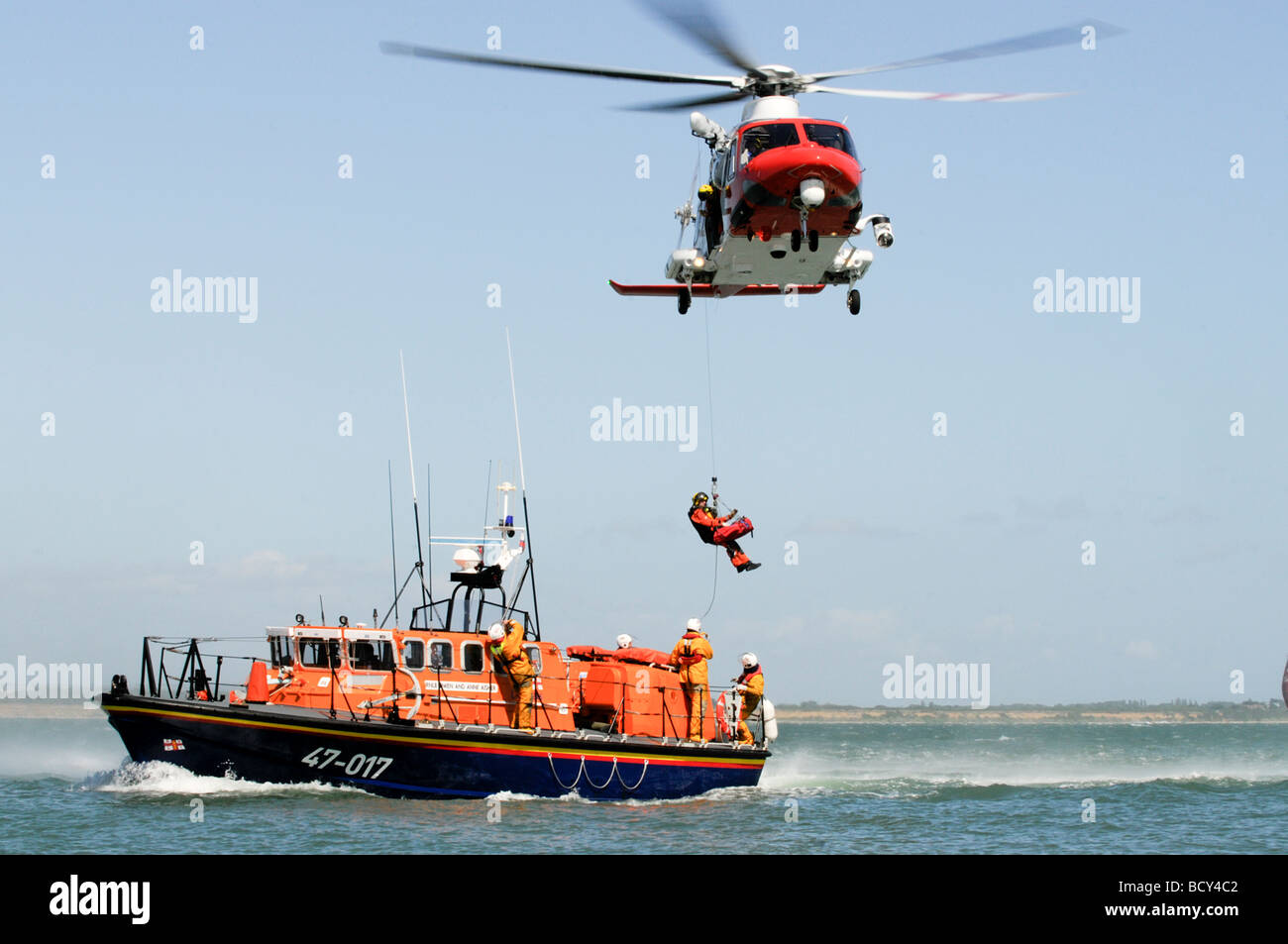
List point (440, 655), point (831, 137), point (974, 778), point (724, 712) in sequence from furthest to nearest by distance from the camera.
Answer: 1. point (974, 778)
2. point (724, 712)
3. point (440, 655)
4. point (831, 137)

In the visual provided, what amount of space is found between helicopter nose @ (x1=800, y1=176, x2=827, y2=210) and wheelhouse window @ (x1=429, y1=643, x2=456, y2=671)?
332 inches

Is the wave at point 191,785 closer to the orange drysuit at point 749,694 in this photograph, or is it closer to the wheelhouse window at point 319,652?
the wheelhouse window at point 319,652

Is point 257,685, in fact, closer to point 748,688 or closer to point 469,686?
point 469,686

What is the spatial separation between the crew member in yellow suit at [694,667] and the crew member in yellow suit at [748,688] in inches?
32.6

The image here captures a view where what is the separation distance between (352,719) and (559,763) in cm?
309

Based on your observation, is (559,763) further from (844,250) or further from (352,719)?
(844,250)

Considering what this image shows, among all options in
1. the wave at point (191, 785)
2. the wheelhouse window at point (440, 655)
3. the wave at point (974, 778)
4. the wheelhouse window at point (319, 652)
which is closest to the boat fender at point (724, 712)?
the wave at point (974, 778)

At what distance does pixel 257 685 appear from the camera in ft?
65.1

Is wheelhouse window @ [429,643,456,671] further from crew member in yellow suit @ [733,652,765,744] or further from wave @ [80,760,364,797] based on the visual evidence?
crew member in yellow suit @ [733,652,765,744]

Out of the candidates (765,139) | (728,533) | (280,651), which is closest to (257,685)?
(280,651)

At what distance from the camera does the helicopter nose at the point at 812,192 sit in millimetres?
16406

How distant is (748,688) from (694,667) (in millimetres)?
1502

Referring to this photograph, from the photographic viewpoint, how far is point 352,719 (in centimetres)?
1920
